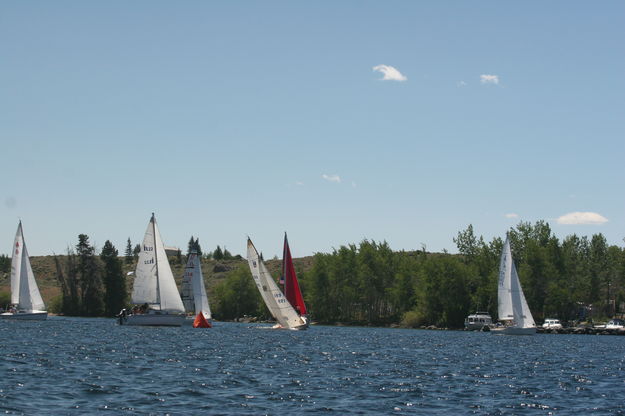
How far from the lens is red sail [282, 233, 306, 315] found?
94125mm

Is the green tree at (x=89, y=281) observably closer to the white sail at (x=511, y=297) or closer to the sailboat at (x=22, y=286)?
the sailboat at (x=22, y=286)

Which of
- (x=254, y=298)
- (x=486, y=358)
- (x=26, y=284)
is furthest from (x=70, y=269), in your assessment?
(x=486, y=358)

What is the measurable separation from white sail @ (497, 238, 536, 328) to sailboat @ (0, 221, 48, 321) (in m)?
60.7

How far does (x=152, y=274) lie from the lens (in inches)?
3371

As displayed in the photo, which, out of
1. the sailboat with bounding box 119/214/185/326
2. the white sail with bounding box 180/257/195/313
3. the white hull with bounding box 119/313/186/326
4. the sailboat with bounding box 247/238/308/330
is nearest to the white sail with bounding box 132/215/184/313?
the sailboat with bounding box 119/214/185/326

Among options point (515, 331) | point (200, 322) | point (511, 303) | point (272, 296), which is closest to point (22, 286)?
point (200, 322)

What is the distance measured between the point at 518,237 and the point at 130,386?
113640 mm

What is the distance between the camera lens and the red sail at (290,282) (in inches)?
3706

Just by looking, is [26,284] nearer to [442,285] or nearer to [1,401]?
[442,285]

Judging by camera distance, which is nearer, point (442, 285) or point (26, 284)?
point (26, 284)

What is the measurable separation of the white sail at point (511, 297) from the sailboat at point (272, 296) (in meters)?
27.1

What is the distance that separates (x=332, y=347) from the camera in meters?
62.3

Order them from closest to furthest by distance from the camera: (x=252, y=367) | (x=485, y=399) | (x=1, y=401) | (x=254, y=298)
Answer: (x=1, y=401)
(x=485, y=399)
(x=252, y=367)
(x=254, y=298)

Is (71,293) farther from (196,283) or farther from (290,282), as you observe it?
(290,282)
